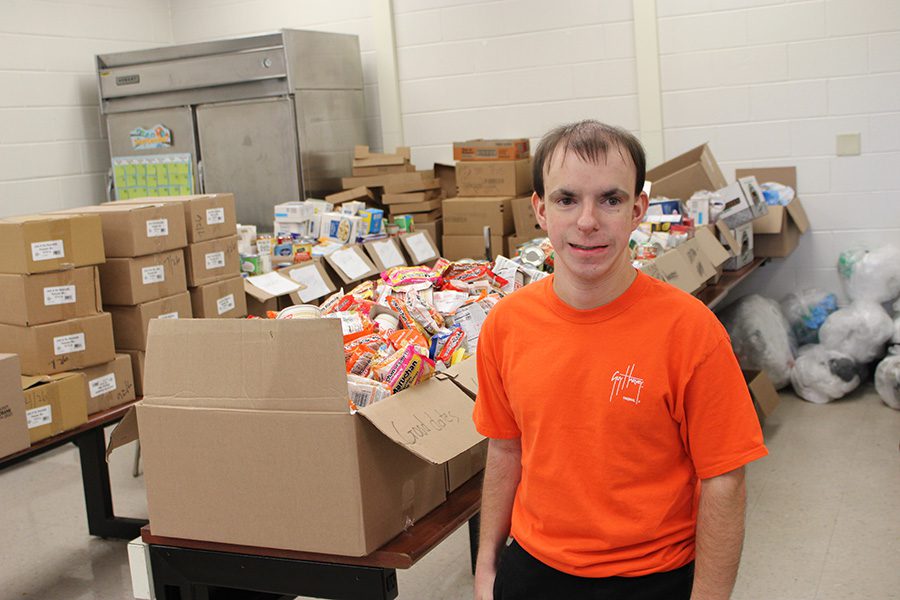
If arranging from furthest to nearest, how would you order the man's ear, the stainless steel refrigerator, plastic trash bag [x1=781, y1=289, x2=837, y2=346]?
the stainless steel refrigerator < plastic trash bag [x1=781, y1=289, x2=837, y2=346] < the man's ear

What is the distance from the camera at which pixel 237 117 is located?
5664 millimetres

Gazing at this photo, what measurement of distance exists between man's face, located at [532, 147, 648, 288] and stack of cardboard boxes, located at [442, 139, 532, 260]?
397 centimetres

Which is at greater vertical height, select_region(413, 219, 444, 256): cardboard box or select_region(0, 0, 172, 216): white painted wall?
select_region(0, 0, 172, 216): white painted wall

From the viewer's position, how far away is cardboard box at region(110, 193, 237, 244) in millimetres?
3404

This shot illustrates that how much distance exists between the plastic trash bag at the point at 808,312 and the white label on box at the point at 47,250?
3912 mm

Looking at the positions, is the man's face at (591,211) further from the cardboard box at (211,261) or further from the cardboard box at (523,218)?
the cardboard box at (523,218)

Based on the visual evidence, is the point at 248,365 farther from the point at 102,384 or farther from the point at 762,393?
the point at 762,393

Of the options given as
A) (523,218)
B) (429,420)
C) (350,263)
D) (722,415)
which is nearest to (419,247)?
(523,218)

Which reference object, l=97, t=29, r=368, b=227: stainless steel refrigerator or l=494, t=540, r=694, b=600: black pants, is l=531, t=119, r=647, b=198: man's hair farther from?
l=97, t=29, r=368, b=227: stainless steel refrigerator

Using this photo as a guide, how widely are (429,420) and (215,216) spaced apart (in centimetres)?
197

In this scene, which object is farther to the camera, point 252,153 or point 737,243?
point 252,153

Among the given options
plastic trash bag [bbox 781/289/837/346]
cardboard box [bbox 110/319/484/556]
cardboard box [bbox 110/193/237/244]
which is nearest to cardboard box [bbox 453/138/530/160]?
plastic trash bag [bbox 781/289/837/346]

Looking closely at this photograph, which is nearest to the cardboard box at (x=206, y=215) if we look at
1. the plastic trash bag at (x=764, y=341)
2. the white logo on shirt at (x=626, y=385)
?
the white logo on shirt at (x=626, y=385)

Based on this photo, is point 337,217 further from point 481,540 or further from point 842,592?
point 481,540
